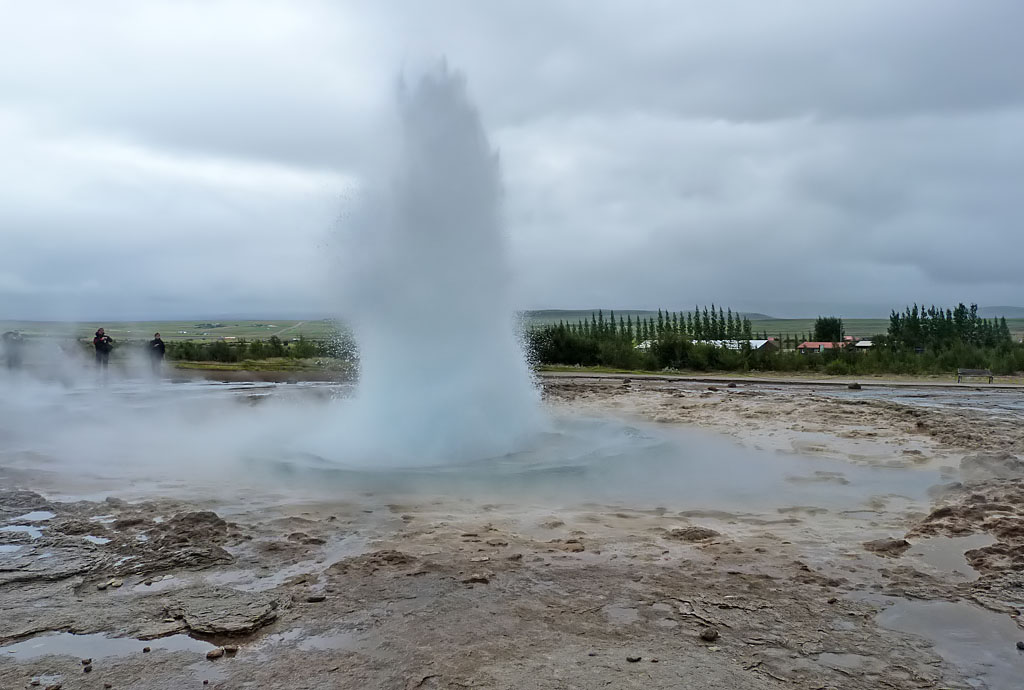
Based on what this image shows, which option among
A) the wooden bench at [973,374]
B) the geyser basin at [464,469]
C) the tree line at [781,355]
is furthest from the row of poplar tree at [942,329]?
the geyser basin at [464,469]

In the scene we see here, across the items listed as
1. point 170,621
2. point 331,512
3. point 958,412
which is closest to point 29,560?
point 170,621

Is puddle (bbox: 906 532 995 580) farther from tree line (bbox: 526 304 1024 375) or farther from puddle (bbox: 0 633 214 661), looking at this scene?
tree line (bbox: 526 304 1024 375)

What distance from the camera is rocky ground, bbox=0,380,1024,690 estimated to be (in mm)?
3639

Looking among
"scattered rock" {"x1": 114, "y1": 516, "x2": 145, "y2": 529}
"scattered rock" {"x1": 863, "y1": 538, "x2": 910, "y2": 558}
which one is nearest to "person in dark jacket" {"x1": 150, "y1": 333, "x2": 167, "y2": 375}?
"scattered rock" {"x1": 114, "y1": 516, "x2": 145, "y2": 529}

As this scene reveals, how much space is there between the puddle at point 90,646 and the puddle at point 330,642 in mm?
502

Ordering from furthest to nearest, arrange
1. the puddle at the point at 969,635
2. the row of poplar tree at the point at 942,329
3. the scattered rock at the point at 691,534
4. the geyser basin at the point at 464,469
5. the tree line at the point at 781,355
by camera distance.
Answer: the row of poplar tree at the point at 942,329 → the tree line at the point at 781,355 → the geyser basin at the point at 464,469 → the scattered rock at the point at 691,534 → the puddle at the point at 969,635

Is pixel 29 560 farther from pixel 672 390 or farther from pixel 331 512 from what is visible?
pixel 672 390

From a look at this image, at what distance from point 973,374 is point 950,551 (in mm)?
27955

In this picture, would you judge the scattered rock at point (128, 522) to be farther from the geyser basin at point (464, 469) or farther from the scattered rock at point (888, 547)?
the scattered rock at point (888, 547)

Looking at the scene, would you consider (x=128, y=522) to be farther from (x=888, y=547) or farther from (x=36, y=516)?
(x=888, y=547)

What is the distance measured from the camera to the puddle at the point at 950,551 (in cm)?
524

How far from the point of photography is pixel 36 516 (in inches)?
267

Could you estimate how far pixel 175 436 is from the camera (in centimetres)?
1230

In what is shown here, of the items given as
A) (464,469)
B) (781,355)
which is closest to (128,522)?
(464,469)
